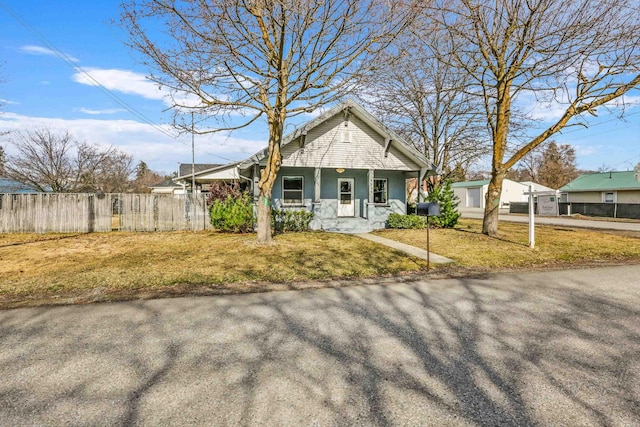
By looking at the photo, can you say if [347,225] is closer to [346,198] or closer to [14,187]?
[346,198]

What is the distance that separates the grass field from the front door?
353 centimetres

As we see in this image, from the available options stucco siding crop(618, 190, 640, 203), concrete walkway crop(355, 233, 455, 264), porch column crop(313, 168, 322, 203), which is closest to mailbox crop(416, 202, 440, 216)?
concrete walkway crop(355, 233, 455, 264)

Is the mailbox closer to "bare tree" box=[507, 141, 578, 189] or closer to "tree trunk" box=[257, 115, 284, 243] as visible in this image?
"tree trunk" box=[257, 115, 284, 243]

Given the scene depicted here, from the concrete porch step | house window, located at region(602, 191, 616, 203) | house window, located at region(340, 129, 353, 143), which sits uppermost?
house window, located at region(340, 129, 353, 143)

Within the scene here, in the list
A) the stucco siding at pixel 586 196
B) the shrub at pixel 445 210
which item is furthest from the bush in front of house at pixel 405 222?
the stucco siding at pixel 586 196

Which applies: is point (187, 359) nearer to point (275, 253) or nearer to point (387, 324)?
point (387, 324)

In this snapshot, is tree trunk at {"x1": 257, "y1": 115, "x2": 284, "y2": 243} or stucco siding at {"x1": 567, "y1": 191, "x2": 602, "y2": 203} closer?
tree trunk at {"x1": 257, "y1": 115, "x2": 284, "y2": 243}

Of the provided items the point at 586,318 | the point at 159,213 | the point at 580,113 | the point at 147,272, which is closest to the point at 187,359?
the point at 147,272

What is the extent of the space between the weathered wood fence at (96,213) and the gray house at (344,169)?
11.0ft

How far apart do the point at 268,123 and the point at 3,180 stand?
21.7m

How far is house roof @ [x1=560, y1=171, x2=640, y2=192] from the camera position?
94.0ft

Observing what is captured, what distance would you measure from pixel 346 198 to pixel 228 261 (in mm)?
8966

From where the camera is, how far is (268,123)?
413 inches

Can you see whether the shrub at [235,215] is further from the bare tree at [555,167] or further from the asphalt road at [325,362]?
the bare tree at [555,167]
